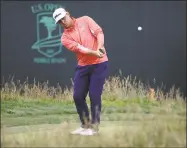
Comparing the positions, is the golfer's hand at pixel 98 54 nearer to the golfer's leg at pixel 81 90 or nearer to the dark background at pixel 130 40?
the golfer's leg at pixel 81 90

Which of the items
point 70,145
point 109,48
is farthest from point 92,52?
point 109,48

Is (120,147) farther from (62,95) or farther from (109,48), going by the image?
(109,48)

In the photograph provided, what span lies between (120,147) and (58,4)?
5.39 metres

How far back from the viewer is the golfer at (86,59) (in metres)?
6.57

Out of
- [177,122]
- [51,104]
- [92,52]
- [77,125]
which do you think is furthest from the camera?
[51,104]

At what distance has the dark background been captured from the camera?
10672mm

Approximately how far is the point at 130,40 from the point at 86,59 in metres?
4.19

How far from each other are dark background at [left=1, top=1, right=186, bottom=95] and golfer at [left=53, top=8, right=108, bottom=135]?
3.91 m

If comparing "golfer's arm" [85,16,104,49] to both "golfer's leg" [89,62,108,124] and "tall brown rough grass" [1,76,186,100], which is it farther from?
"tall brown rough grass" [1,76,186,100]

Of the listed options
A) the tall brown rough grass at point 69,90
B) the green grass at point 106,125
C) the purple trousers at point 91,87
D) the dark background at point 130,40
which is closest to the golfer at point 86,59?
the purple trousers at point 91,87

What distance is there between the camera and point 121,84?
10242mm

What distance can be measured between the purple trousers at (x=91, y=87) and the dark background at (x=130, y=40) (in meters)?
3.87

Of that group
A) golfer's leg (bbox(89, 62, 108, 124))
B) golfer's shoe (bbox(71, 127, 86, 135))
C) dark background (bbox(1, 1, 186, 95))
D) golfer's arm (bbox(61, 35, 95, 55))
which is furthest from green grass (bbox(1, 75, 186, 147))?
dark background (bbox(1, 1, 186, 95))

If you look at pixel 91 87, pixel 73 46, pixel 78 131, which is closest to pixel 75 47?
pixel 73 46
